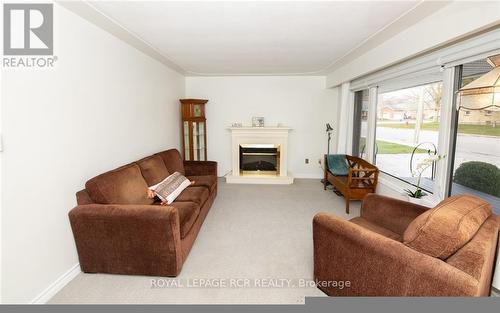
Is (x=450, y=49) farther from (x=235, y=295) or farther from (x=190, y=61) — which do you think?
(x=190, y=61)

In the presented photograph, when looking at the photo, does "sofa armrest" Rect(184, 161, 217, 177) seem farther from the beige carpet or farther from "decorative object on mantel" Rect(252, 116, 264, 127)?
"decorative object on mantel" Rect(252, 116, 264, 127)

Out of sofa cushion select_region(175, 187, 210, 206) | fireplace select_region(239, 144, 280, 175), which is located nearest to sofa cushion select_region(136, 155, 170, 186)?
sofa cushion select_region(175, 187, 210, 206)

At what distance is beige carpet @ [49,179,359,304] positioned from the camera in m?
1.96

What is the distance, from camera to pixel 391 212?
2.26 m

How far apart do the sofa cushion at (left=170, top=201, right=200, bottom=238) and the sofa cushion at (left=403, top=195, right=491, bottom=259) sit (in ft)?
5.90

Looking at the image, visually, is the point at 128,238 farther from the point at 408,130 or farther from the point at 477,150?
the point at 408,130

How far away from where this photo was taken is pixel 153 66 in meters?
3.85

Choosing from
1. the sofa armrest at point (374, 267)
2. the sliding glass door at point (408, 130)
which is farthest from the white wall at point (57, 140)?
the sliding glass door at point (408, 130)

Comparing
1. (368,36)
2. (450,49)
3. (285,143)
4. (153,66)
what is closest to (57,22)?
(153,66)

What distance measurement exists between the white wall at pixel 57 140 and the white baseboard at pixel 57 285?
0.03 metres

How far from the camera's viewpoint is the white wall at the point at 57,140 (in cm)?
168

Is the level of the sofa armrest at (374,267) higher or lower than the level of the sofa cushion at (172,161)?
lower

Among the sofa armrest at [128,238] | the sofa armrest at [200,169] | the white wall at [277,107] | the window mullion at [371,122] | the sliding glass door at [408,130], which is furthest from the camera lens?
the white wall at [277,107]

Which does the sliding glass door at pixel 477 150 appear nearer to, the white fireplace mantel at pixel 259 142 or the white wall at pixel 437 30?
the white wall at pixel 437 30
